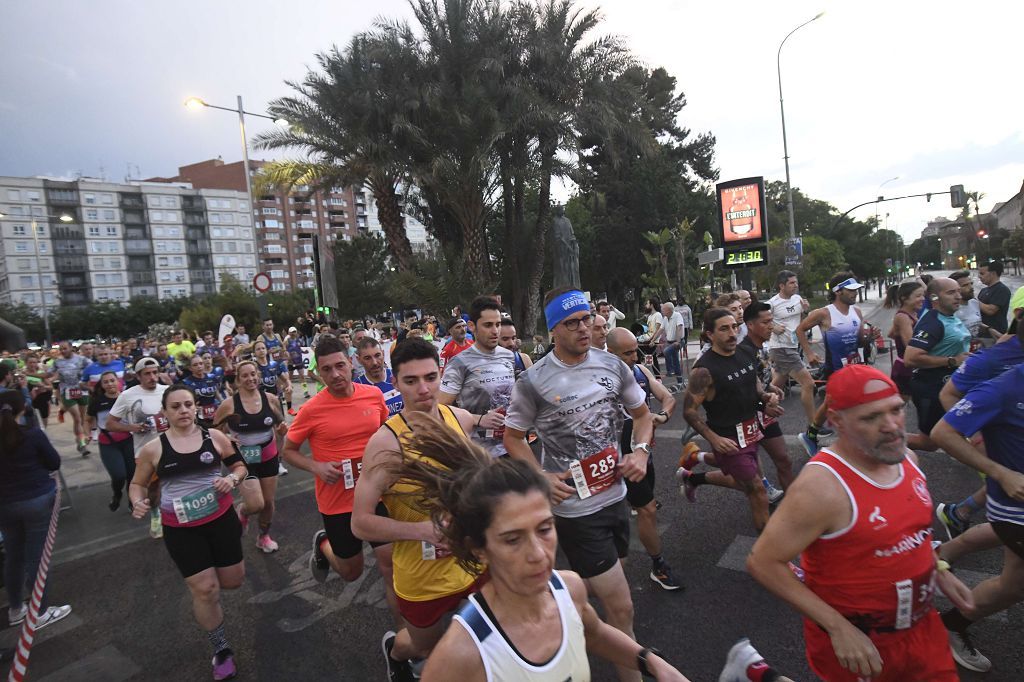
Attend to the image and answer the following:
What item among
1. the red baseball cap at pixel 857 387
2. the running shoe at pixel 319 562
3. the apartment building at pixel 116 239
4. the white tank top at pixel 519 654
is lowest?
the running shoe at pixel 319 562

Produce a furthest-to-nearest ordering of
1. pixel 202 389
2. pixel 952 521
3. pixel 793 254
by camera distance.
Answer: pixel 793 254 → pixel 202 389 → pixel 952 521

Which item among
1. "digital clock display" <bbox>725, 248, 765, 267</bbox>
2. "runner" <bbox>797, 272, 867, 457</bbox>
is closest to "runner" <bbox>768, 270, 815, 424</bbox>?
"runner" <bbox>797, 272, 867, 457</bbox>

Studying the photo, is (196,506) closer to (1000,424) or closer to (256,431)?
(256,431)

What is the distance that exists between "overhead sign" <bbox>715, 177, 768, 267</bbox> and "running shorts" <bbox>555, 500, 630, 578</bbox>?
18.0 metres

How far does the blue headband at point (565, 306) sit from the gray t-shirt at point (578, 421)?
0.24 metres

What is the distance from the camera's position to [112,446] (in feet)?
22.9

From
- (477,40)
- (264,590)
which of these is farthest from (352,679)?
(477,40)

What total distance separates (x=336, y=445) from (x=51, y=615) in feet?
9.30

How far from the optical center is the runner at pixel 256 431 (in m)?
5.68

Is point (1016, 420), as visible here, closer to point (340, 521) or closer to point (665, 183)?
point (340, 521)

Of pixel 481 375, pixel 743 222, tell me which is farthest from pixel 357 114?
pixel 481 375

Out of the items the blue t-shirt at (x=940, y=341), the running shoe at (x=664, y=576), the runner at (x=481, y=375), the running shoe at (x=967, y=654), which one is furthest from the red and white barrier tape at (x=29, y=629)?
the blue t-shirt at (x=940, y=341)

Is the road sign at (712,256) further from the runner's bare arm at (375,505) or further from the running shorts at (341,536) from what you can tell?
the runner's bare arm at (375,505)

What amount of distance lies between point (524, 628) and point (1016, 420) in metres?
2.60
